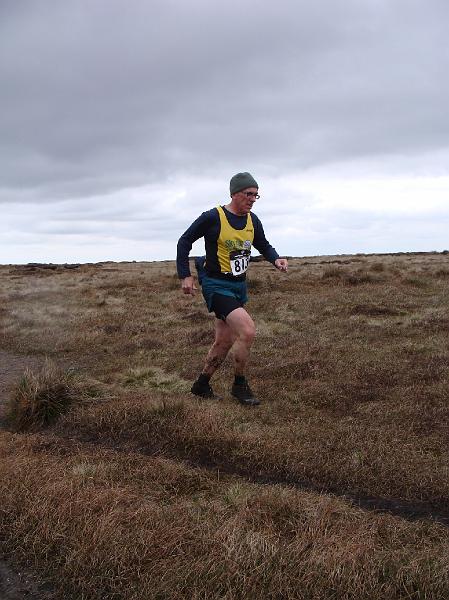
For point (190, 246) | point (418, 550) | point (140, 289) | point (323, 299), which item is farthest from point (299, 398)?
point (140, 289)

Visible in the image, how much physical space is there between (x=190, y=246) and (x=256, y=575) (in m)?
4.09

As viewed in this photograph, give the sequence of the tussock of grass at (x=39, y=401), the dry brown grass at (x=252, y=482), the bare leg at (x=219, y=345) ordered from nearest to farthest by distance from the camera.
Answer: the dry brown grass at (x=252, y=482), the tussock of grass at (x=39, y=401), the bare leg at (x=219, y=345)

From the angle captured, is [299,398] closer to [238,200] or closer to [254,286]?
[238,200]

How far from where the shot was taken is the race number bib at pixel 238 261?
6.31 metres

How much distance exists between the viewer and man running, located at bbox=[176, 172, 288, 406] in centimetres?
610

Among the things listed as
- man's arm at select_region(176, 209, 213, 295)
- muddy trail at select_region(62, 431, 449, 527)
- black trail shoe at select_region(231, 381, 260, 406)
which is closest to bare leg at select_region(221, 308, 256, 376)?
black trail shoe at select_region(231, 381, 260, 406)

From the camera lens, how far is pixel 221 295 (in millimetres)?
6285

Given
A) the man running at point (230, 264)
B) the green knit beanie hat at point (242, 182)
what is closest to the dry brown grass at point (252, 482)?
the man running at point (230, 264)

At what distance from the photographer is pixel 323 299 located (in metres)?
15.8

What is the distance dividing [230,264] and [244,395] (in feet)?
5.26

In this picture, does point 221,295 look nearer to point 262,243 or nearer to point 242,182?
point 262,243

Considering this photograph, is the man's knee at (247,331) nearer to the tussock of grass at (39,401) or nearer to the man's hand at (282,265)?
the man's hand at (282,265)

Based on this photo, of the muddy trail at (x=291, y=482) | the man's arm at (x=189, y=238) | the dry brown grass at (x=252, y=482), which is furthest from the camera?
the man's arm at (x=189, y=238)

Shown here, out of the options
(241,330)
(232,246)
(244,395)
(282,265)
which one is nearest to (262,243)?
(282,265)
